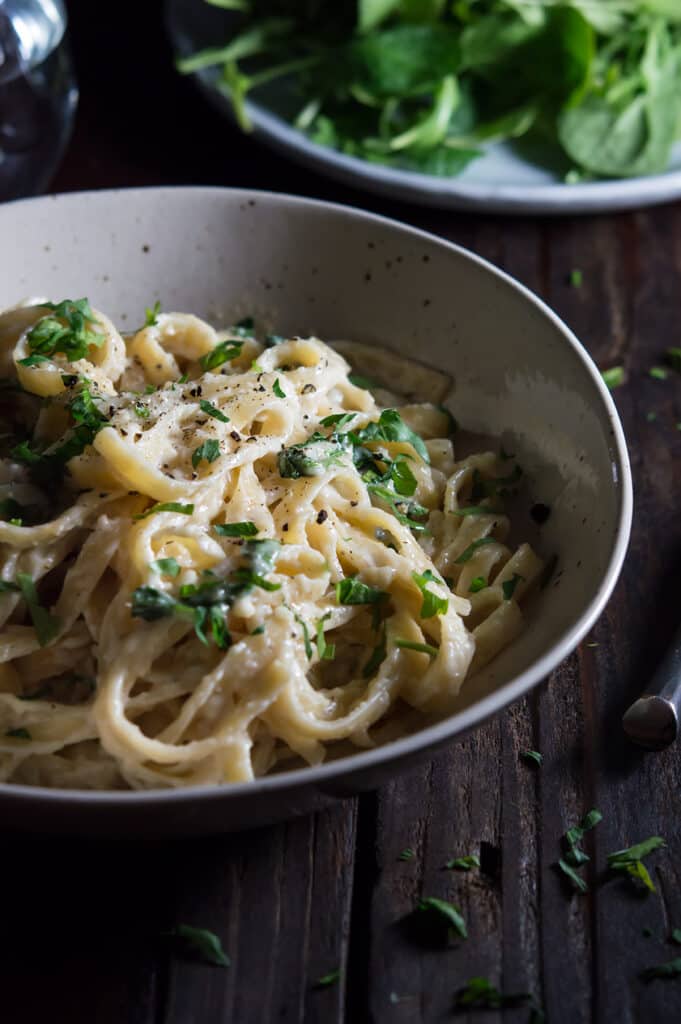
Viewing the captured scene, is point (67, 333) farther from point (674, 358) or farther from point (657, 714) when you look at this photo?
point (674, 358)

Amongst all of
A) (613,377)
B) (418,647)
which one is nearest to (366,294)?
(613,377)

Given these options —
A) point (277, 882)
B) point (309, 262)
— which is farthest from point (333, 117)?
point (277, 882)

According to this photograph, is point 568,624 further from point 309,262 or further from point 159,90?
point 159,90

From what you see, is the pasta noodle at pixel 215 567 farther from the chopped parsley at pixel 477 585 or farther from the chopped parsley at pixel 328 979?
the chopped parsley at pixel 328 979

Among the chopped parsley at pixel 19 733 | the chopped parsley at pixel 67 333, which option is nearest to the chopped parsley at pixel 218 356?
the chopped parsley at pixel 67 333

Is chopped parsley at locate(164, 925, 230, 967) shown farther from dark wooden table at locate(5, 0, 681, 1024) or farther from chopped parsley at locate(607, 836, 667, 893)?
chopped parsley at locate(607, 836, 667, 893)

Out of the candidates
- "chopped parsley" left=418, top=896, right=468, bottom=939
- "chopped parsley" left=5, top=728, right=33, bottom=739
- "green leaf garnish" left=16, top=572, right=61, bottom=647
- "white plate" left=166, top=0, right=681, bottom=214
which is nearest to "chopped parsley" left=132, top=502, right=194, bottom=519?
"green leaf garnish" left=16, top=572, right=61, bottom=647
